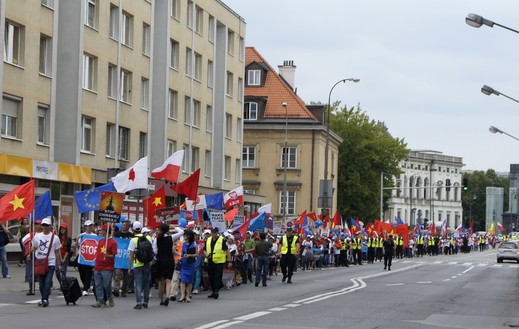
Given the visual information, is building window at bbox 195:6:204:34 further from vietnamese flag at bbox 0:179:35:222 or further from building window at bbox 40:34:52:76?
vietnamese flag at bbox 0:179:35:222

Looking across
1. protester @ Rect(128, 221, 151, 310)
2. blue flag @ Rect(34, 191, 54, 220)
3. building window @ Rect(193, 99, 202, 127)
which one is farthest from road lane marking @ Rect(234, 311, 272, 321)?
building window @ Rect(193, 99, 202, 127)

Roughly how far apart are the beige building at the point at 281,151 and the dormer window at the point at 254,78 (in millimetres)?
828

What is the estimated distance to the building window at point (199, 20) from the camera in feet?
208

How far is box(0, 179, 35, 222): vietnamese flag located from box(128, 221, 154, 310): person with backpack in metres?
2.70

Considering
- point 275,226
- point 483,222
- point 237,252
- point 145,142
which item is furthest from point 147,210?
point 483,222

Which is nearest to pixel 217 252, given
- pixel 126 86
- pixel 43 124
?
pixel 43 124

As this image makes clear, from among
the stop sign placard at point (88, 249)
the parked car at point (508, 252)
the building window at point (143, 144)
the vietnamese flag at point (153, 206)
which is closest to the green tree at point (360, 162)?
the parked car at point (508, 252)

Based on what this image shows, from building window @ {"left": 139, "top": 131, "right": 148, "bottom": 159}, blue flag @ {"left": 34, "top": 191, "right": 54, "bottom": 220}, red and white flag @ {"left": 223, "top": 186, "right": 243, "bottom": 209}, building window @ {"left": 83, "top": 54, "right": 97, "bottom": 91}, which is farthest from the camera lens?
building window @ {"left": 139, "top": 131, "right": 148, "bottom": 159}

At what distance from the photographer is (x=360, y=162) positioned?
333 ft

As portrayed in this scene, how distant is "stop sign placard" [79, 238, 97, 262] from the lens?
969 inches

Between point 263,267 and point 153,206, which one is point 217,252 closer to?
point 153,206

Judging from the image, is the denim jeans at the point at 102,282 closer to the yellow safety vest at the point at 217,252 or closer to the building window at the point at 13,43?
the yellow safety vest at the point at 217,252

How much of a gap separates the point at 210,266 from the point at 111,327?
31.5ft

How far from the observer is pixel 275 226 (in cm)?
4862
